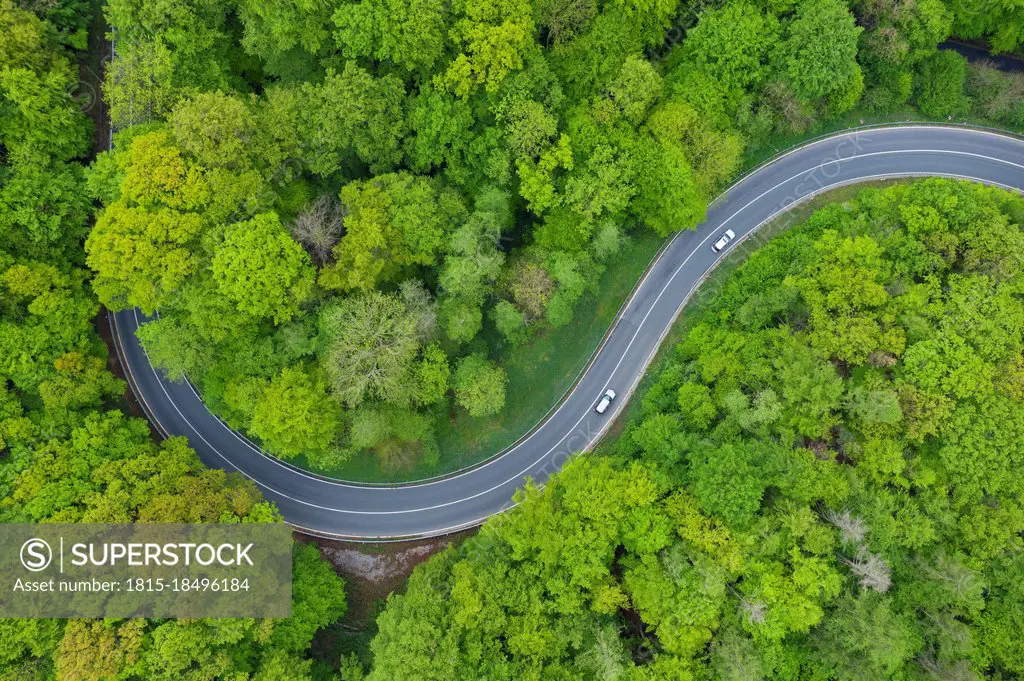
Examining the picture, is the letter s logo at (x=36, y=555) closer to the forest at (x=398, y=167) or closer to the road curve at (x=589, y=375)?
the road curve at (x=589, y=375)

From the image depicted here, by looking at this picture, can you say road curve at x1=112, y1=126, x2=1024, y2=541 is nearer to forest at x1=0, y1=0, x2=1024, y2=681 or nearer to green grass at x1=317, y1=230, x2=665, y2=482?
green grass at x1=317, y1=230, x2=665, y2=482

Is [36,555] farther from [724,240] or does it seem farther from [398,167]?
[724,240]

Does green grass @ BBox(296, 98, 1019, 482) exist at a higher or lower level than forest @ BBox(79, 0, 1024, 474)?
lower

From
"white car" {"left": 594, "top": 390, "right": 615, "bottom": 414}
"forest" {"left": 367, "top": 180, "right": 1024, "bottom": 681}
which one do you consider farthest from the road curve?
"forest" {"left": 367, "top": 180, "right": 1024, "bottom": 681}

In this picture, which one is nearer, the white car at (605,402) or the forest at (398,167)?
the forest at (398,167)

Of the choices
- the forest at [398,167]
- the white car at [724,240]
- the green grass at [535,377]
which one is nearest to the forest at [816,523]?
the green grass at [535,377]

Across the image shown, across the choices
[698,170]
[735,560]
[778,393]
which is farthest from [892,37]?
[735,560]

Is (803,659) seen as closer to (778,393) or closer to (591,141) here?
(778,393)
